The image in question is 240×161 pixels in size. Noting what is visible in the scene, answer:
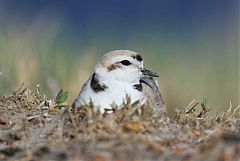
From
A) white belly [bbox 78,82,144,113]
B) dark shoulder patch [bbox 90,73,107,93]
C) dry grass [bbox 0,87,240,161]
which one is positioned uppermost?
dark shoulder patch [bbox 90,73,107,93]

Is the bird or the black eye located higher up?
the black eye

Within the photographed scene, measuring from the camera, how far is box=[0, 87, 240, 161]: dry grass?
13.2 ft

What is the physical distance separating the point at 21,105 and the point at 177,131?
1600 mm

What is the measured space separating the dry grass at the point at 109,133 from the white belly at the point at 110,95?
0.87 ft

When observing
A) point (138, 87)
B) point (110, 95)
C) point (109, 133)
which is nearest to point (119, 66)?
point (138, 87)

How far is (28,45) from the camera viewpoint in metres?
8.37

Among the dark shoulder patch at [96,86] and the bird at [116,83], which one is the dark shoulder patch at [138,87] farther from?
the dark shoulder patch at [96,86]

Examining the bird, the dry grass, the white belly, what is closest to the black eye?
the bird

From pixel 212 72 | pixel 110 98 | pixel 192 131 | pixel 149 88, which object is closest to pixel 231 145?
pixel 192 131

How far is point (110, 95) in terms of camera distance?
18.6ft

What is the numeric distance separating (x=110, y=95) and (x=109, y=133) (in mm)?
1219

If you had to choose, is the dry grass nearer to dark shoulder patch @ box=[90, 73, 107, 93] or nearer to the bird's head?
dark shoulder patch @ box=[90, 73, 107, 93]

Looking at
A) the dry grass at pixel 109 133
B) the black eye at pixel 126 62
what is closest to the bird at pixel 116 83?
the black eye at pixel 126 62

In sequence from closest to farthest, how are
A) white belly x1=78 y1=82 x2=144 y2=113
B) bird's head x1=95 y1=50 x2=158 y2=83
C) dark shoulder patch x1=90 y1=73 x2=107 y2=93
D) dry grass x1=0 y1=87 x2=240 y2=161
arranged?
dry grass x1=0 y1=87 x2=240 y2=161, white belly x1=78 y1=82 x2=144 y2=113, dark shoulder patch x1=90 y1=73 x2=107 y2=93, bird's head x1=95 y1=50 x2=158 y2=83
